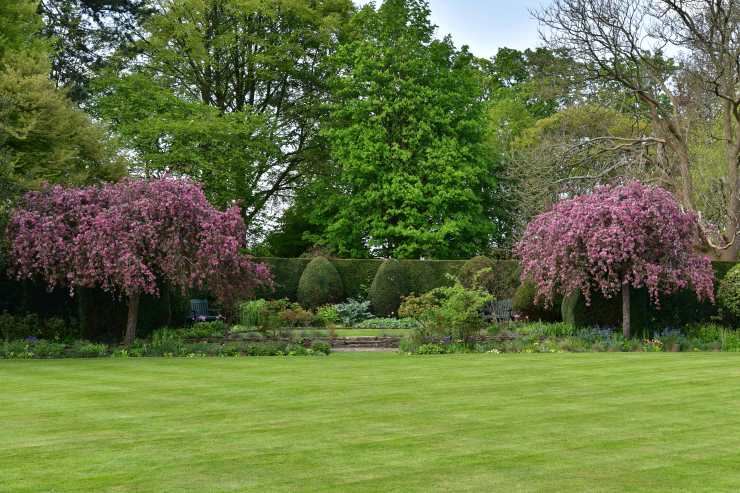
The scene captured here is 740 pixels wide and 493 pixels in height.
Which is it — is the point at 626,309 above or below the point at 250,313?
above

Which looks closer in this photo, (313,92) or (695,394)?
(695,394)

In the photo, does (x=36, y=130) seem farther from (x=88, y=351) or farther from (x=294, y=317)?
(x=294, y=317)

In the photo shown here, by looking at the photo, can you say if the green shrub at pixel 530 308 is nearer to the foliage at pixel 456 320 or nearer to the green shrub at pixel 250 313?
the foliage at pixel 456 320

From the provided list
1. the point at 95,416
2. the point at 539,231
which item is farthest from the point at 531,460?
the point at 539,231

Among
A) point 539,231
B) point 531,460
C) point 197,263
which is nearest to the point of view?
point 531,460

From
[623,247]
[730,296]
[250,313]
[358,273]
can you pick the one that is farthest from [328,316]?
[730,296]

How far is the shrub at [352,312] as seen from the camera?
28075mm

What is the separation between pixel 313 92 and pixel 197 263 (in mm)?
20301

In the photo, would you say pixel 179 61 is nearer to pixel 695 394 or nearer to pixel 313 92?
pixel 313 92

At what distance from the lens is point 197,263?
20.0 metres

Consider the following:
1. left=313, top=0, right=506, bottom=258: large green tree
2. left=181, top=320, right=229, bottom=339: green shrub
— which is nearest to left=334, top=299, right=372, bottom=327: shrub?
left=181, top=320, right=229, bottom=339: green shrub

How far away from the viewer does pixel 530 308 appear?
25234 mm

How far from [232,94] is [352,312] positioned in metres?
14.5

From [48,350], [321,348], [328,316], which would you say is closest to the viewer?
[48,350]
